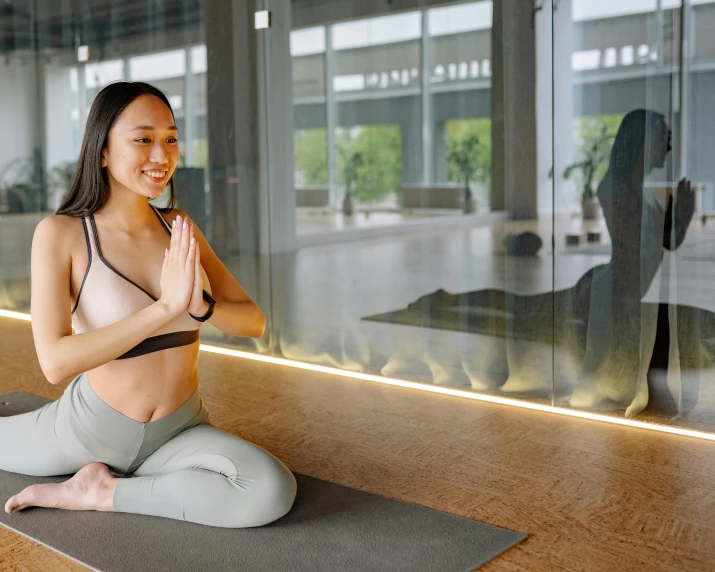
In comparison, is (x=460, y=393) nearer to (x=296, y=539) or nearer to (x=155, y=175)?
(x=296, y=539)

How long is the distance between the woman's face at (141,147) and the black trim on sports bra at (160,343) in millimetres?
368

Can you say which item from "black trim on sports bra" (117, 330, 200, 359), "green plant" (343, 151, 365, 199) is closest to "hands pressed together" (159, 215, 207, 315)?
"black trim on sports bra" (117, 330, 200, 359)

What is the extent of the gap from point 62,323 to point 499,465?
142 centimetres

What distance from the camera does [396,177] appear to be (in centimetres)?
393

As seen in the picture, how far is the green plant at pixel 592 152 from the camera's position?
10.8ft

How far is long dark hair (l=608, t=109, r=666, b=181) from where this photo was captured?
3186 millimetres

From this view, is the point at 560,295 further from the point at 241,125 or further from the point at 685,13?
the point at 241,125

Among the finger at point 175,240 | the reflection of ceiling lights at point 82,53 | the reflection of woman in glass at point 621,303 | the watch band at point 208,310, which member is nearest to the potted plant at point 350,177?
the reflection of woman in glass at point 621,303

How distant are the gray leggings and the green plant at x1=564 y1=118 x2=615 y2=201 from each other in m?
1.68

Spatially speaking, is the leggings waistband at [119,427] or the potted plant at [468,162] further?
the potted plant at [468,162]

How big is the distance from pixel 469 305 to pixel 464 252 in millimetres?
222

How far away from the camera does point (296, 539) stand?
2.22m

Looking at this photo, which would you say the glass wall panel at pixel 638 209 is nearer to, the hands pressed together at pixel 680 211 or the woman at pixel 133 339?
the hands pressed together at pixel 680 211

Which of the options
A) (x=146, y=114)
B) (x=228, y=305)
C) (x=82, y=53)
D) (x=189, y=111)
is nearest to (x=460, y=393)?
(x=228, y=305)
